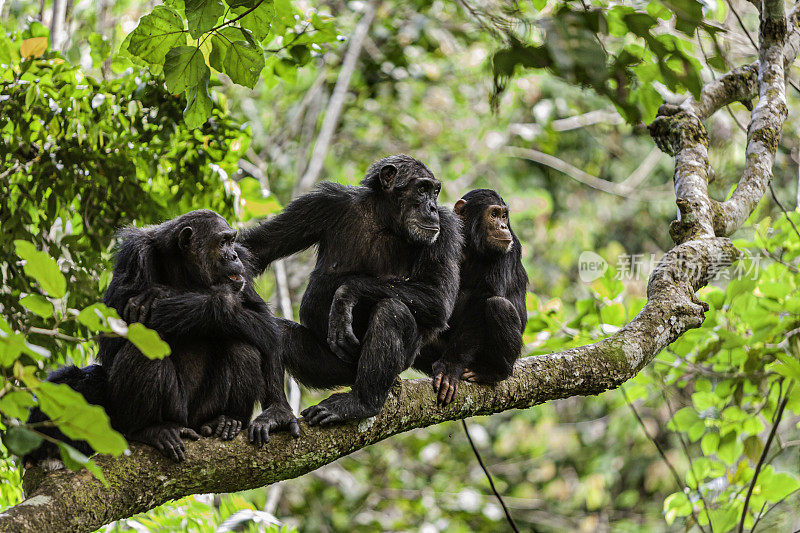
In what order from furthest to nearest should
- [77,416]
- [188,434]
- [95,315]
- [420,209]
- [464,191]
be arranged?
[464,191]
[420,209]
[188,434]
[95,315]
[77,416]

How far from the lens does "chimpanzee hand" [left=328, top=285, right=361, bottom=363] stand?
3.75 m

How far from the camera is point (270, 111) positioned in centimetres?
1106

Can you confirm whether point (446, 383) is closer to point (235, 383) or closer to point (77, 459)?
point (235, 383)

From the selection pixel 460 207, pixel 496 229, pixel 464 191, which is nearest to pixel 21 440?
pixel 496 229

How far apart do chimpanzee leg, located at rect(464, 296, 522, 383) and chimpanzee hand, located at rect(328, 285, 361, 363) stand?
61cm

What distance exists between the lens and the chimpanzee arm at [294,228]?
4.25m

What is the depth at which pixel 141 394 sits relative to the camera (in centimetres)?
319

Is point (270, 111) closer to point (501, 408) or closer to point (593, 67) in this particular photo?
point (501, 408)

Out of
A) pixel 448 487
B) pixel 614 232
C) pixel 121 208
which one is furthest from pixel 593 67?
pixel 614 232

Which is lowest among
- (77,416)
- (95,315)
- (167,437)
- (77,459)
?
(167,437)

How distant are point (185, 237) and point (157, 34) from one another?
1139mm

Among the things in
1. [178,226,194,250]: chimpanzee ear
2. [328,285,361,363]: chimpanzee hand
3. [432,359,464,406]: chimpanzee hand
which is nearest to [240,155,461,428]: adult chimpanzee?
[328,285,361,363]: chimpanzee hand

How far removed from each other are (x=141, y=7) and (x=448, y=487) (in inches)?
292

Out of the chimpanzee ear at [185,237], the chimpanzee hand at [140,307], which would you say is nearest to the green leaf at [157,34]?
the chimpanzee ear at [185,237]
